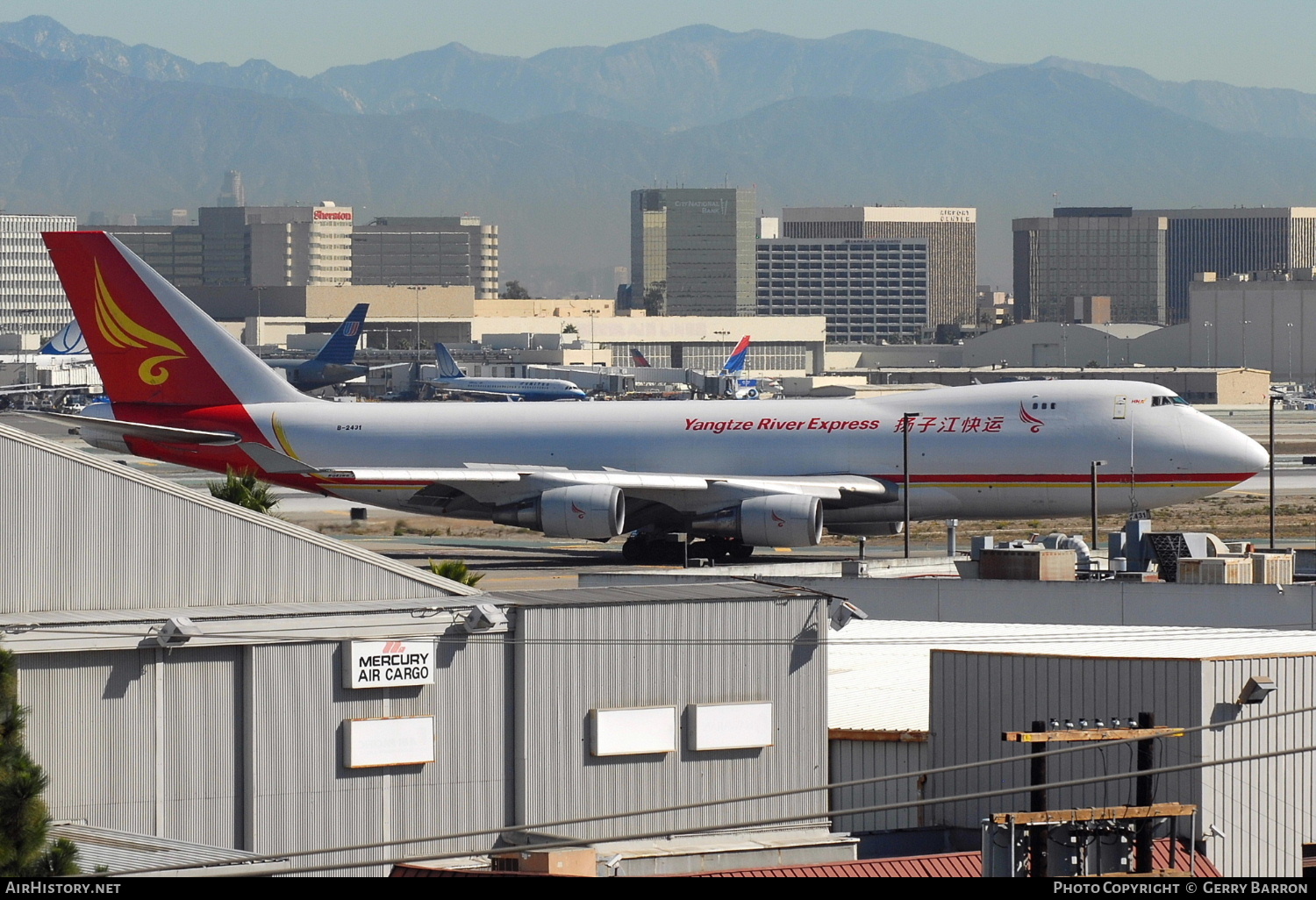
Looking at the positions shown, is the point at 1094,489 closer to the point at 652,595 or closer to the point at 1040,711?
the point at 1040,711

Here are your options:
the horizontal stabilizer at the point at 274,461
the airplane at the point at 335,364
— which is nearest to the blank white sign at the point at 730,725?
the horizontal stabilizer at the point at 274,461

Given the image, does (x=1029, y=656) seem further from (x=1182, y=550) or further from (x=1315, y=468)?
(x=1315, y=468)

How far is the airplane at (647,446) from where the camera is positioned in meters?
56.1

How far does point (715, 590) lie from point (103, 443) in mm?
36210

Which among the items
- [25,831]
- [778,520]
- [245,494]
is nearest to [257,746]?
[25,831]

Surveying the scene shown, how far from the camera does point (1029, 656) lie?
29203mm

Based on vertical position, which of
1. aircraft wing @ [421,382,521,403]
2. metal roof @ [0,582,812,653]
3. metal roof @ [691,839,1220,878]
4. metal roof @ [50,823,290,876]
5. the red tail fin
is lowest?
metal roof @ [691,839,1220,878]

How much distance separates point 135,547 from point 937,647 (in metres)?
14.7

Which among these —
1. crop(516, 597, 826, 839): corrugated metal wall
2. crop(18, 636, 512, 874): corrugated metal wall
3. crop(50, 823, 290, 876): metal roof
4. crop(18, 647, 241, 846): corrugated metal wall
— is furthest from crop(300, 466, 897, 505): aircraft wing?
crop(50, 823, 290, 876): metal roof

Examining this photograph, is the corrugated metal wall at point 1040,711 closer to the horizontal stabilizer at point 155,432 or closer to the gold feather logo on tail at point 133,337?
the horizontal stabilizer at point 155,432

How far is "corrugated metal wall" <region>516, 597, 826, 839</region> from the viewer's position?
2856cm

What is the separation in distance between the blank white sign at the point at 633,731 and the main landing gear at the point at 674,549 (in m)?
28.8

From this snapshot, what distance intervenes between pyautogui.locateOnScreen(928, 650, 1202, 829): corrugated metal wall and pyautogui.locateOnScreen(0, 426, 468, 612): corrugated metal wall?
351 inches

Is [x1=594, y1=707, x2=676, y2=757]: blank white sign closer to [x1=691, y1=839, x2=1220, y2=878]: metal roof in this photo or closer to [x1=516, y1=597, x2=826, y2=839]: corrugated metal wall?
[x1=516, y1=597, x2=826, y2=839]: corrugated metal wall
